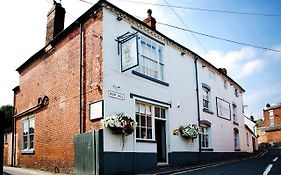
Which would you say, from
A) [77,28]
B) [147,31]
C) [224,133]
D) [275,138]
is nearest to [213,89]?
[224,133]

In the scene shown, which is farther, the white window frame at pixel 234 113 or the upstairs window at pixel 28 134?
the white window frame at pixel 234 113

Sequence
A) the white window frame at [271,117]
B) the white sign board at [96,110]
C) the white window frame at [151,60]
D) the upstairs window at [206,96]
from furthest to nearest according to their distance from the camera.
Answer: the white window frame at [271,117], the upstairs window at [206,96], the white window frame at [151,60], the white sign board at [96,110]

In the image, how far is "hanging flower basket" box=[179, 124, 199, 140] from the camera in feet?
51.4

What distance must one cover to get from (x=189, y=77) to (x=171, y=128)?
14.0ft

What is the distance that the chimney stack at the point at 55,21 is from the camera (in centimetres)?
1580

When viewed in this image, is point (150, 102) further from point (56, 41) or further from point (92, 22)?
point (56, 41)

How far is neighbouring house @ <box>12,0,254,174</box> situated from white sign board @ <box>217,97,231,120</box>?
7.92ft

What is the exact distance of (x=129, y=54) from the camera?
39.4 ft

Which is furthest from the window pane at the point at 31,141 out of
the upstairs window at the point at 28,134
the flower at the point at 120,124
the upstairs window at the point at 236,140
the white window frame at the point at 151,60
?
the upstairs window at the point at 236,140

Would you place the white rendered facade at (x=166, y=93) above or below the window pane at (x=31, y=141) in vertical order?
above

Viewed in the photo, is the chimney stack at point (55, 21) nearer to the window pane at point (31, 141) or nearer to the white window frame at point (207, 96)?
the window pane at point (31, 141)

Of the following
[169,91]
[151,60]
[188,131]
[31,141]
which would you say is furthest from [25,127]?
[188,131]

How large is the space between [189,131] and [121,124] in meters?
5.90

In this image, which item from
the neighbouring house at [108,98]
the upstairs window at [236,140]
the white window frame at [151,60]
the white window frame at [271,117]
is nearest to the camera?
the neighbouring house at [108,98]
